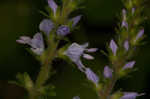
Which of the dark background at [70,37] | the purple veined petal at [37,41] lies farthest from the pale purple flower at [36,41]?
the dark background at [70,37]

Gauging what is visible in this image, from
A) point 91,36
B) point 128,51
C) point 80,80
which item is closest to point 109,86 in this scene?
point 128,51

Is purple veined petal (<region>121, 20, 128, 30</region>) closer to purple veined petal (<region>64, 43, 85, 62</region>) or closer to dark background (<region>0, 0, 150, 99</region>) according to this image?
purple veined petal (<region>64, 43, 85, 62</region>)

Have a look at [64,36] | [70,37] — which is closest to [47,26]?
[64,36]

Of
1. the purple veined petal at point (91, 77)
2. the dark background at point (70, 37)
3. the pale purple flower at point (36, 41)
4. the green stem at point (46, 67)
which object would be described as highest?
the dark background at point (70, 37)

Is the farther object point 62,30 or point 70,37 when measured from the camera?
point 70,37

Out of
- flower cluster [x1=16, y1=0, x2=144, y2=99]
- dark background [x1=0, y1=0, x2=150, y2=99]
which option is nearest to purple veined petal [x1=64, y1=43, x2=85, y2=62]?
flower cluster [x1=16, y1=0, x2=144, y2=99]

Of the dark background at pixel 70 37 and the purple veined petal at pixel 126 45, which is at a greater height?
the dark background at pixel 70 37

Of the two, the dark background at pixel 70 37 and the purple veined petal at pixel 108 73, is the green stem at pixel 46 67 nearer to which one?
the purple veined petal at pixel 108 73

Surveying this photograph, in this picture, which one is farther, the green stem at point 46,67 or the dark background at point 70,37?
the dark background at point 70,37

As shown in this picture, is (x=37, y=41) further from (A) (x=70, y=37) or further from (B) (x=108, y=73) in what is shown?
(A) (x=70, y=37)

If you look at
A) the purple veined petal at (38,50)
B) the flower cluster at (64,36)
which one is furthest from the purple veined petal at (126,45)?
the purple veined petal at (38,50)
